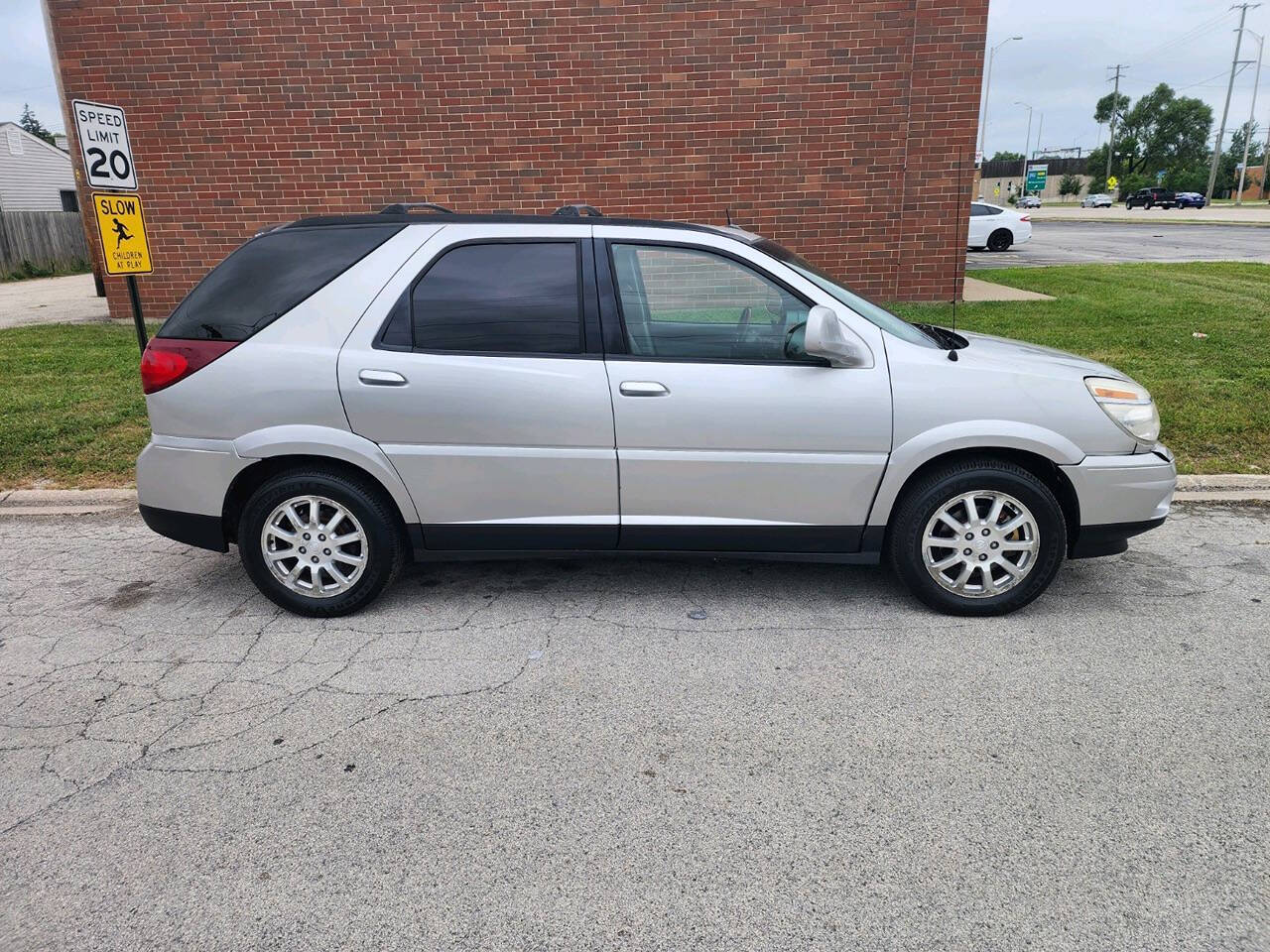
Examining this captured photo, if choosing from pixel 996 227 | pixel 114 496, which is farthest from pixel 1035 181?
pixel 114 496

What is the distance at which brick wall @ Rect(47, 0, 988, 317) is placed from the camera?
10.9 meters

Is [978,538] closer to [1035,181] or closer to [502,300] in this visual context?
[502,300]

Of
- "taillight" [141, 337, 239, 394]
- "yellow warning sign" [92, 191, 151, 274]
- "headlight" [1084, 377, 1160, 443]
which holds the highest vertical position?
"yellow warning sign" [92, 191, 151, 274]

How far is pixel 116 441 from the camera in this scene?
697 cm

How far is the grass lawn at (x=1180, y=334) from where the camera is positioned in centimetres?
663

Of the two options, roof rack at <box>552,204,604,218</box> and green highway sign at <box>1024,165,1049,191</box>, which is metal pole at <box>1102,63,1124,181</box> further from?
roof rack at <box>552,204,604,218</box>

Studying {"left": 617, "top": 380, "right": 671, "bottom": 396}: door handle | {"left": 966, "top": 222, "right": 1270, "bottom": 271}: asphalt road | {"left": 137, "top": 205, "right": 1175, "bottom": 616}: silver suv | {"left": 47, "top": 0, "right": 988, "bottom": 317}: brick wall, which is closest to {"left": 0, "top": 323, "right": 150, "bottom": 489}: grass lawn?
{"left": 47, "top": 0, "right": 988, "bottom": 317}: brick wall

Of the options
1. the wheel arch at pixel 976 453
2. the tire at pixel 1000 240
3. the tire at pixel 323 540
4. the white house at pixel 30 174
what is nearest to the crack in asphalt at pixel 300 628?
the tire at pixel 323 540

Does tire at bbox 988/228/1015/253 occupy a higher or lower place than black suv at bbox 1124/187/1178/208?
lower

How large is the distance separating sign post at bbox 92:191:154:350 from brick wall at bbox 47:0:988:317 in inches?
198

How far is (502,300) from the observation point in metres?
4.09

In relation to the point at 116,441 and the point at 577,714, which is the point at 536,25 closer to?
the point at 116,441

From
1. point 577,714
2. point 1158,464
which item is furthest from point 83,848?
point 1158,464

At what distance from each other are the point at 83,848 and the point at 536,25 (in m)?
10.4
